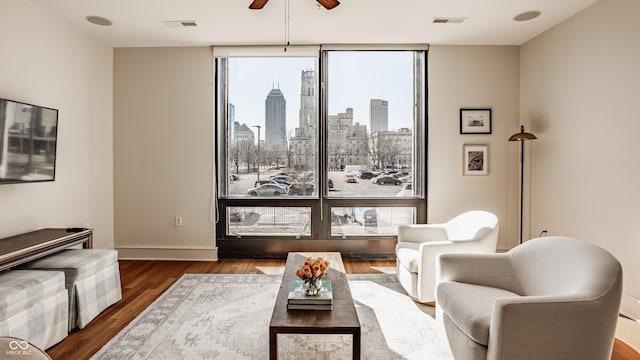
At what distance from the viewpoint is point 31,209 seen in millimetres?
3326

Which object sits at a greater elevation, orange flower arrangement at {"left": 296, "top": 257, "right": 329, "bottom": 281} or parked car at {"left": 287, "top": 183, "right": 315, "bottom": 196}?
parked car at {"left": 287, "top": 183, "right": 315, "bottom": 196}

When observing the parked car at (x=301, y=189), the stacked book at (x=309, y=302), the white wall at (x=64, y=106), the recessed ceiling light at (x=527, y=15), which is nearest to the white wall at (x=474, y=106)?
the recessed ceiling light at (x=527, y=15)

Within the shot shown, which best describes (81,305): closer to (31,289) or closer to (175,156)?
(31,289)

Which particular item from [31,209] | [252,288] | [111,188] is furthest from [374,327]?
[111,188]

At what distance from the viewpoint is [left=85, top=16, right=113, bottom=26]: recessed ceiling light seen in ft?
12.2

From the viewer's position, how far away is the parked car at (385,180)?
4688mm

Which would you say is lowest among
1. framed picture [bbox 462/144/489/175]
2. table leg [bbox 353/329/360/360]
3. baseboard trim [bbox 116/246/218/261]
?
baseboard trim [bbox 116/246/218/261]

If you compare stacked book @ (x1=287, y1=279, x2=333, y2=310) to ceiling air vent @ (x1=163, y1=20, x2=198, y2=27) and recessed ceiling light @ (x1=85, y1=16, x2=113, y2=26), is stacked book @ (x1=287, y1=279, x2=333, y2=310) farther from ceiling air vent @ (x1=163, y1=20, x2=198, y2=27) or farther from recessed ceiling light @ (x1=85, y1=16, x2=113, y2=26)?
recessed ceiling light @ (x1=85, y1=16, x2=113, y2=26)

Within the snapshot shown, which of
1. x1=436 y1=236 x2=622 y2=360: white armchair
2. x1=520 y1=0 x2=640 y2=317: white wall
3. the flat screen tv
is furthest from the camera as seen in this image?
x1=520 y1=0 x2=640 y2=317: white wall

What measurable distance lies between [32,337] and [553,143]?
4.89 m

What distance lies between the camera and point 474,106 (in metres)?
4.55

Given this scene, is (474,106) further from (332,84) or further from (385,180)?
(332,84)

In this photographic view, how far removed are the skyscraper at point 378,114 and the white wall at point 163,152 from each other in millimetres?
2072

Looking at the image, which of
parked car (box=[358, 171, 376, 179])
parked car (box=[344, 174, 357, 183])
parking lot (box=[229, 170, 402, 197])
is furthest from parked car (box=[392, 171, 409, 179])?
parked car (box=[344, 174, 357, 183])
